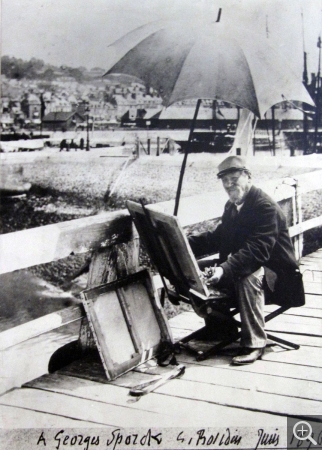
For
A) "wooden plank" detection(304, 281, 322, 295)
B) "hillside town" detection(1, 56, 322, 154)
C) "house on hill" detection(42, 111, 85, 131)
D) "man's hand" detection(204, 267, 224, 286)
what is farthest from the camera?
"house on hill" detection(42, 111, 85, 131)

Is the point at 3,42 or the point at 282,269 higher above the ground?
the point at 3,42

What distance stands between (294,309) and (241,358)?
3.30 feet

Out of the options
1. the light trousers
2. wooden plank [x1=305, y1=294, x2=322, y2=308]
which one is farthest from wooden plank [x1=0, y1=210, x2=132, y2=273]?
wooden plank [x1=305, y1=294, x2=322, y2=308]

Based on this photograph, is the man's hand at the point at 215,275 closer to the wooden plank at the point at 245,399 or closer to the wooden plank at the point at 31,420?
the wooden plank at the point at 245,399

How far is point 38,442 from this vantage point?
2.16 meters

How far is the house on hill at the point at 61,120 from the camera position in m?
4.67

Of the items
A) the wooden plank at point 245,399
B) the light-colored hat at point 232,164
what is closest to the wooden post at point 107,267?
the wooden plank at point 245,399

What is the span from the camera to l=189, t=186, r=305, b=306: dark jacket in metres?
2.70

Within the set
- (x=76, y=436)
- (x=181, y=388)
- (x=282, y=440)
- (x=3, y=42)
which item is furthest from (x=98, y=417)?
(x=3, y=42)

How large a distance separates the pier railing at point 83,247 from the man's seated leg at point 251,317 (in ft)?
2.16

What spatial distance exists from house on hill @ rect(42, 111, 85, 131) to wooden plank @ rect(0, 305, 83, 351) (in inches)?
91.3

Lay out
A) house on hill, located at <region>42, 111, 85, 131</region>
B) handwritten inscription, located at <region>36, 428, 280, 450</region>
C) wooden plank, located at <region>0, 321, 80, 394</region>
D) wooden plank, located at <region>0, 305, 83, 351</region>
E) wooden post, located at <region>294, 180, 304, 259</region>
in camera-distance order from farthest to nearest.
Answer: house on hill, located at <region>42, 111, 85, 131</region> → wooden post, located at <region>294, 180, 304, 259</region> → wooden plank, located at <region>0, 321, 80, 394</region> → wooden plank, located at <region>0, 305, 83, 351</region> → handwritten inscription, located at <region>36, 428, 280, 450</region>

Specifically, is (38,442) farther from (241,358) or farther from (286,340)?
(286,340)

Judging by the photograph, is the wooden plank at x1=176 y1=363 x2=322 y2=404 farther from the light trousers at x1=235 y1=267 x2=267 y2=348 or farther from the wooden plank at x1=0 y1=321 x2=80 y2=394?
the wooden plank at x1=0 y1=321 x2=80 y2=394
